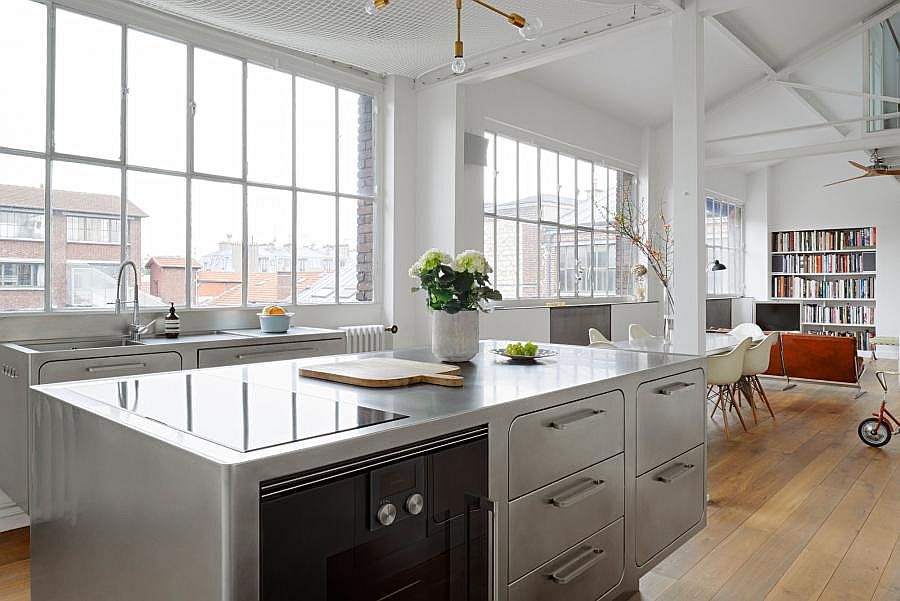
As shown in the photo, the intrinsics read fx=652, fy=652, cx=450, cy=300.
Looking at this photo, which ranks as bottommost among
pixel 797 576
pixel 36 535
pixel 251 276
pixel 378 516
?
pixel 797 576

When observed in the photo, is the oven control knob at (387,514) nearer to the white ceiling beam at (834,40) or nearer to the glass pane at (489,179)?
the glass pane at (489,179)

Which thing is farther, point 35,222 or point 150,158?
point 150,158

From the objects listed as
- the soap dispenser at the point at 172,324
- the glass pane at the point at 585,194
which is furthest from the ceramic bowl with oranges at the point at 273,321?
the glass pane at the point at 585,194

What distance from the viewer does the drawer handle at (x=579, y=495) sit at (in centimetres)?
177

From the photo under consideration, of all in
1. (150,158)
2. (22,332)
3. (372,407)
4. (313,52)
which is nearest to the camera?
(372,407)

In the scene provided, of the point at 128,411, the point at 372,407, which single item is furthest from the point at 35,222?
the point at 372,407

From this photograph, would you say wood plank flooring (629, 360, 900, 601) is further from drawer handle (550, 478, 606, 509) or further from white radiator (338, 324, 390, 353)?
white radiator (338, 324, 390, 353)

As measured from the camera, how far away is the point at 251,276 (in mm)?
4527

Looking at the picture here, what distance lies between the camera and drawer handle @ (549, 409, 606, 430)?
176 centimetres

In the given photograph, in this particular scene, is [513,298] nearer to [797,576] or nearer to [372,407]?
[797,576]


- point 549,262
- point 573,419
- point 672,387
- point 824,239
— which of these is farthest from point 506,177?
point 824,239

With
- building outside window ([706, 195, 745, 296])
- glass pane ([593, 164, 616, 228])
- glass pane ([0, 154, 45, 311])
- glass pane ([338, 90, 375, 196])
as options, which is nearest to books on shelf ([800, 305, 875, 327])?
building outside window ([706, 195, 745, 296])

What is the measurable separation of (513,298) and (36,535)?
519 cm

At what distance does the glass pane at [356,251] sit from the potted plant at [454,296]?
2897 millimetres
